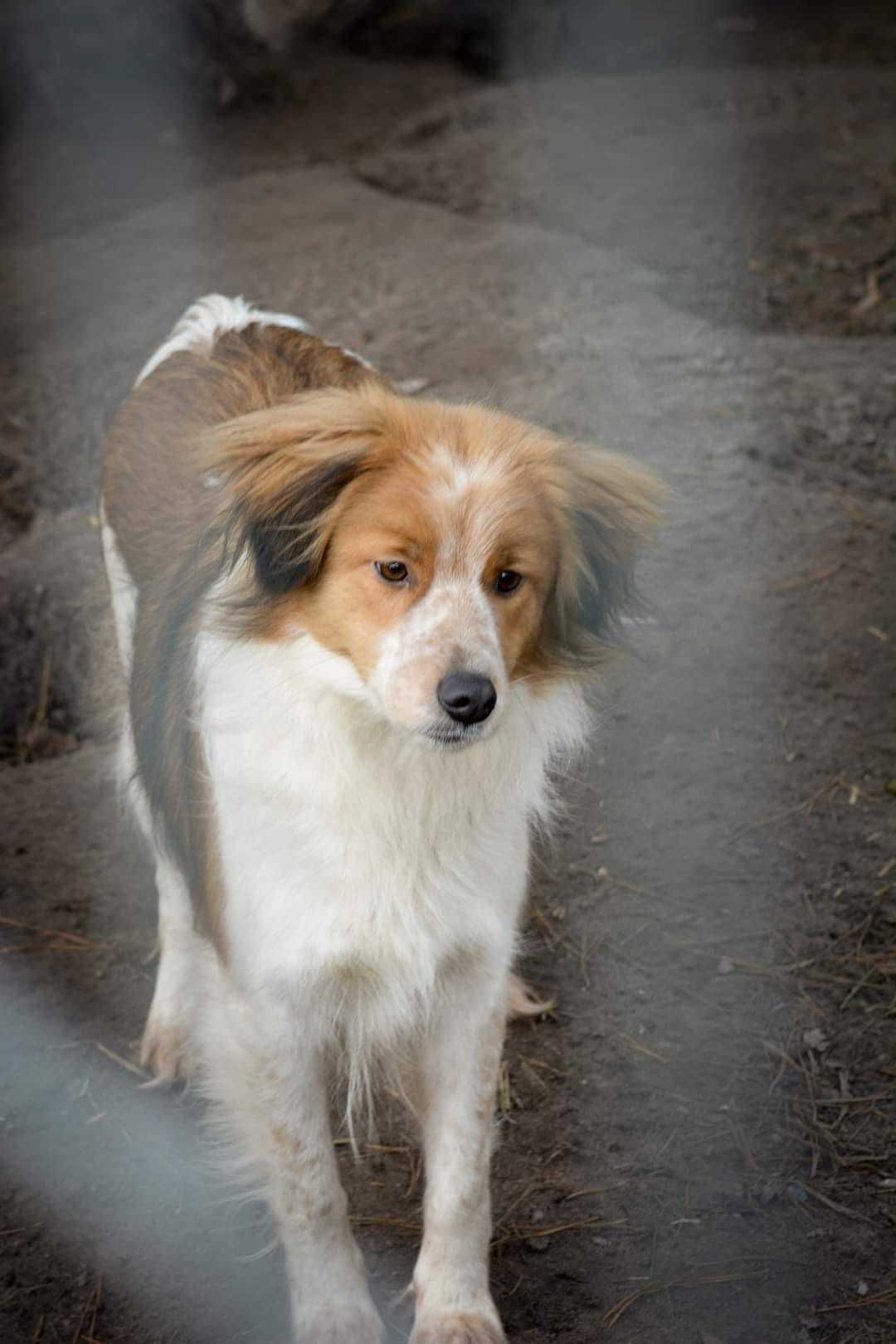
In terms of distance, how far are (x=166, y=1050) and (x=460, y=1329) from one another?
954 millimetres

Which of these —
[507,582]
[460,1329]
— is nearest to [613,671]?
[507,582]

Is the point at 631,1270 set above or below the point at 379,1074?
below

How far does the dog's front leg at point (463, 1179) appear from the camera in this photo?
248 centimetres

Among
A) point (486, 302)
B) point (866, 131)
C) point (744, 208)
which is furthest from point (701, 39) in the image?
point (486, 302)

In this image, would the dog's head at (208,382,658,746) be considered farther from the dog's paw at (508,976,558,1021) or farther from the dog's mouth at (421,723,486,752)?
the dog's paw at (508,976,558,1021)

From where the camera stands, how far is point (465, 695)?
1992 millimetres

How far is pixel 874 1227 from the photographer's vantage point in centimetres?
267

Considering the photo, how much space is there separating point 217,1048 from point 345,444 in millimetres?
1117

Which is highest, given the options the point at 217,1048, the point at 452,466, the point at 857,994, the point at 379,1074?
the point at 452,466

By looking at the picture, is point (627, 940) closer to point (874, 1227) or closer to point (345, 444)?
point (874, 1227)

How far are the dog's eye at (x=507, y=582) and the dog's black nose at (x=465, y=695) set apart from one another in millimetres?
190

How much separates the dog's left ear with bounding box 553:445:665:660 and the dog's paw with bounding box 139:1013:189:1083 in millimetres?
1381

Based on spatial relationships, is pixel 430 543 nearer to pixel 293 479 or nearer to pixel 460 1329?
pixel 293 479

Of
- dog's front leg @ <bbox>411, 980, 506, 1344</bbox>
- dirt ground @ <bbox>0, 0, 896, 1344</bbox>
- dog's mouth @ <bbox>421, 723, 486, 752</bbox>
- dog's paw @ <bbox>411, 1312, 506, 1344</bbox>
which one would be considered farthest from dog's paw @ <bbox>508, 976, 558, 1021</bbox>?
dog's mouth @ <bbox>421, 723, 486, 752</bbox>
